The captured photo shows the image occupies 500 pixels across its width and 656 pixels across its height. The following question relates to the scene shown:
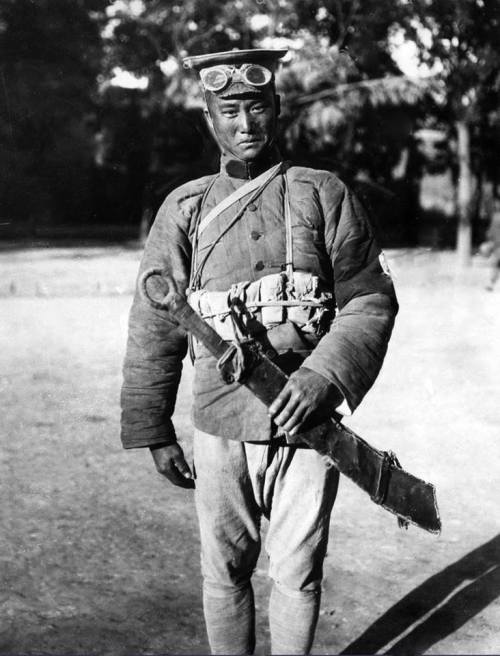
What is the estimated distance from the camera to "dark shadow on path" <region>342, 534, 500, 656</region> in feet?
10.2

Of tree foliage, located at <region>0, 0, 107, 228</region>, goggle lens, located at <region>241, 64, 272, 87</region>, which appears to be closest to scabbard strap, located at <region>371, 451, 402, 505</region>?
goggle lens, located at <region>241, 64, 272, 87</region>

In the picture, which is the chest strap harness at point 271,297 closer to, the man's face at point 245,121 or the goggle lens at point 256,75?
the man's face at point 245,121

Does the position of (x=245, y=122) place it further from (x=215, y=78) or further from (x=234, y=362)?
(x=234, y=362)

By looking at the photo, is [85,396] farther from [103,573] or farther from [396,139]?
[396,139]

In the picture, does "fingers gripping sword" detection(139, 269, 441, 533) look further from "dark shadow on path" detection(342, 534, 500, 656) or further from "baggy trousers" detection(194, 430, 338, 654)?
"dark shadow on path" detection(342, 534, 500, 656)

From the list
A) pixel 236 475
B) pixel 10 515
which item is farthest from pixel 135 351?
pixel 10 515

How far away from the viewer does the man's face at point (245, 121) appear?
244 cm

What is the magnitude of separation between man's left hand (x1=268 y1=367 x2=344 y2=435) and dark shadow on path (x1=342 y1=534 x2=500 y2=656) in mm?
1269

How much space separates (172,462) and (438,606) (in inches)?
59.4

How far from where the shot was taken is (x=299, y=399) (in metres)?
2.24

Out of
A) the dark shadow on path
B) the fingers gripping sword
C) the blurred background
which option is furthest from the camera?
the blurred background

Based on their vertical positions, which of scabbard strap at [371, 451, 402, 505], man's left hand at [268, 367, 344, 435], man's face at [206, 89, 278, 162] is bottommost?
scabbard strap at [371, 451, 402, 505]

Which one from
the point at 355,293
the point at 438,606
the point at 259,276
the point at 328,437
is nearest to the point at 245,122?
the point at 259,276

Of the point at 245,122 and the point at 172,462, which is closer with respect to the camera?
the point at 245,122
